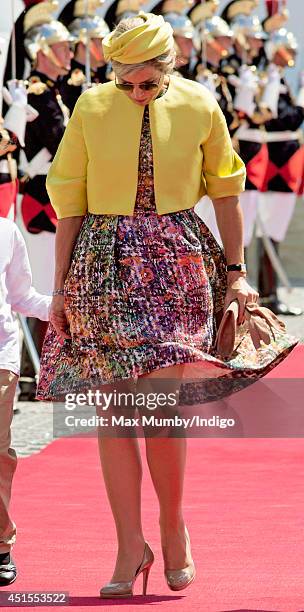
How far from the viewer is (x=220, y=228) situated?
4.61 m

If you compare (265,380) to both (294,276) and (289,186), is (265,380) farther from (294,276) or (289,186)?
(294,276)

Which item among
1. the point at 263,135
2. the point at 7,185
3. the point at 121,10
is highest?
the point at 7,185

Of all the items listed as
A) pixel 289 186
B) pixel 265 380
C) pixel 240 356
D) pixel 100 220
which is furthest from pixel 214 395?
pixel 289 186

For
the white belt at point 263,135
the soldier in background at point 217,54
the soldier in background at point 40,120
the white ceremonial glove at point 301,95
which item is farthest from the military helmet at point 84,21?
the white ceremonial glove at point 301,95

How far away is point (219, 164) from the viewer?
15.0 ft

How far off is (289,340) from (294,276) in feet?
40.5

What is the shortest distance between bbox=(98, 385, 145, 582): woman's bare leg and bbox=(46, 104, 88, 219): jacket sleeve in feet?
1.59

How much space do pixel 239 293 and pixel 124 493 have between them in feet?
1.93

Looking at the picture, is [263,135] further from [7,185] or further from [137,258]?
[137,258]

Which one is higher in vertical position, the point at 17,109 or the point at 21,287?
the point at 21,287

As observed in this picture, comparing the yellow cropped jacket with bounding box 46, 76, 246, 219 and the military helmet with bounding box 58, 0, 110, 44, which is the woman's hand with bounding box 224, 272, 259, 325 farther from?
the military helmet with bounding box 58, 0, 110, 44

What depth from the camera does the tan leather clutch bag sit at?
4516 millimetres

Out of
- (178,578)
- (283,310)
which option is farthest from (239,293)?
(283,310)

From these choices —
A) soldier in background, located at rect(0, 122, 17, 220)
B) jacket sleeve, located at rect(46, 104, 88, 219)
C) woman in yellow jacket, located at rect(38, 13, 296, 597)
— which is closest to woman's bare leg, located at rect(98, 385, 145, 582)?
woman in yellow jacket, located at rect(38, 13, 296, 597)
